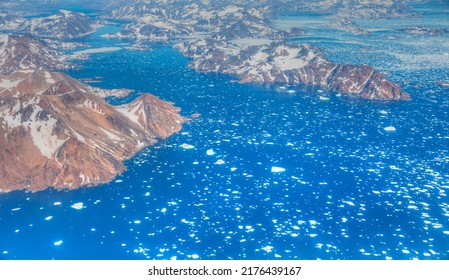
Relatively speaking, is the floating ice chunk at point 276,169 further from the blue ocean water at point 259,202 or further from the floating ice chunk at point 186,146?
the floating ice chunk at point 186,146

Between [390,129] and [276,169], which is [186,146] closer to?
[276,169]

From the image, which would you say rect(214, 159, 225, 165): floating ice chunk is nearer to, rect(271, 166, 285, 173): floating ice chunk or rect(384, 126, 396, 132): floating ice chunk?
rect(271, 166, 285, 173): floating ice chunk

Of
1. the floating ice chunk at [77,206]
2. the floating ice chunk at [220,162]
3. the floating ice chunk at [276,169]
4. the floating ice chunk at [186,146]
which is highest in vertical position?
the floating ice chunk at [77,206]

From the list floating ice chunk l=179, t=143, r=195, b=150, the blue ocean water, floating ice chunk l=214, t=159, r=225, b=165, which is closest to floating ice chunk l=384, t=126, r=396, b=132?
the blue ocean water

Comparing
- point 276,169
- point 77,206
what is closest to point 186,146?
point 276,169

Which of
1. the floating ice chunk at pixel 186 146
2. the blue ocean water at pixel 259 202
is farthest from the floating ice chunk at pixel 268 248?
the floating ice chunk at pixel 186 146

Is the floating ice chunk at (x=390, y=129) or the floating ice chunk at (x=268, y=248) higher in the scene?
the floating ice chunk at (x=268, y=248)
